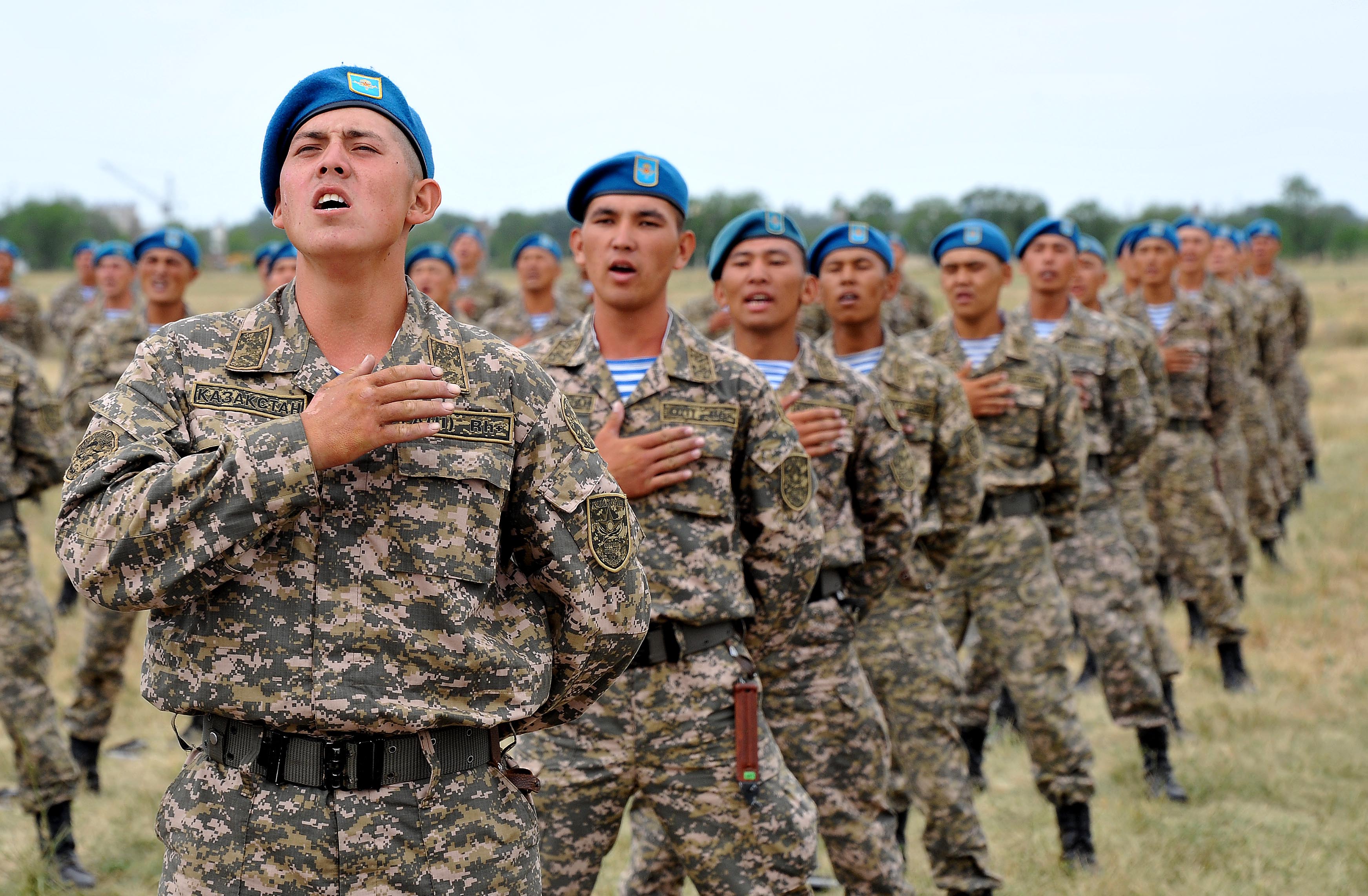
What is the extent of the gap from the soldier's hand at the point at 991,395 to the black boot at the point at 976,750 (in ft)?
5.01

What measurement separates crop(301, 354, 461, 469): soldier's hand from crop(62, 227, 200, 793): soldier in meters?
3.01

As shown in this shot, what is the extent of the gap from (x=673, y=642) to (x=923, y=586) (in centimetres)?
193

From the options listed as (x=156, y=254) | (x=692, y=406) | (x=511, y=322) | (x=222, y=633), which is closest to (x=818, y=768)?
(x=692, y=406)

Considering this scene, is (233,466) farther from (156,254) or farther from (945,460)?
(156,254)

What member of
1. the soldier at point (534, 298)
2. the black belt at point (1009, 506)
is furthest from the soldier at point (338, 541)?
the soldier at point (534, 298)

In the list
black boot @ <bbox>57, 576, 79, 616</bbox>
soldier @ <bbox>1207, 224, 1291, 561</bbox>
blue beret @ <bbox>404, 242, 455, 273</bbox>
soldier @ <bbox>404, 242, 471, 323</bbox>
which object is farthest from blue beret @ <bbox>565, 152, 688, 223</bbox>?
soldier @ <bbox>1207, 224, 1291, 561</bbox>

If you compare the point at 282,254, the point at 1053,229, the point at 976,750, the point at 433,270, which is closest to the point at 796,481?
the point at 976,750

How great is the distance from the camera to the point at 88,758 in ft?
21.3

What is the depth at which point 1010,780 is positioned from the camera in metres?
6.79

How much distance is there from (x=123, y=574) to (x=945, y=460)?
3763mm

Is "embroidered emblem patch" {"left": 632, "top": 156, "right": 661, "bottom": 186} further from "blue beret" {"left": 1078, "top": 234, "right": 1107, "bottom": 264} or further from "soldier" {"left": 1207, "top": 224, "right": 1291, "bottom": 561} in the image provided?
"soldier" {"left": 1207, "top": 224, "right": 1291, "bottom": 561}

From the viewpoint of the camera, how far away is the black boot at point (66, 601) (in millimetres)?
9766

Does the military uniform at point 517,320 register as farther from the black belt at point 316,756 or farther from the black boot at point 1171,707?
the black belt at point 316,756

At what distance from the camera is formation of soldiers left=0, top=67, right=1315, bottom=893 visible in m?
2.32
